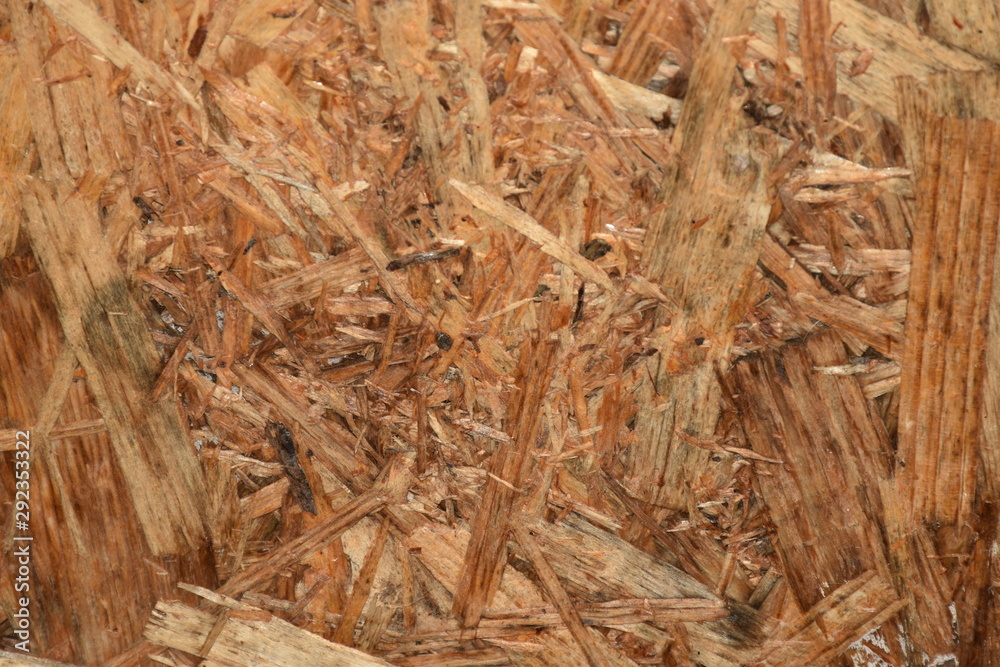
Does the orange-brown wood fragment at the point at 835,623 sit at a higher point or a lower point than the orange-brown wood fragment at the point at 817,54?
lower

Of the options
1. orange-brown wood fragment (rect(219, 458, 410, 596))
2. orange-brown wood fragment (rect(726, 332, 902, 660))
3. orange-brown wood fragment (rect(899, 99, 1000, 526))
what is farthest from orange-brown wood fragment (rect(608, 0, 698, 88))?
orange-brown wood fragment (rect(219, 458, 410, 596))

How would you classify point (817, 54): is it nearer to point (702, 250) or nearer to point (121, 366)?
point (702, 250)

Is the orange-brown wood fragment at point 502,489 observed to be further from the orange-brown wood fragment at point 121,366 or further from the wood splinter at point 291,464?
the orange-brown wood fragment at point 121,366

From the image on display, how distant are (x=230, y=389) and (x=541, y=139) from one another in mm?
776

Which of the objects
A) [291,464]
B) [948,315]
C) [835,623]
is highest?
[948,315]

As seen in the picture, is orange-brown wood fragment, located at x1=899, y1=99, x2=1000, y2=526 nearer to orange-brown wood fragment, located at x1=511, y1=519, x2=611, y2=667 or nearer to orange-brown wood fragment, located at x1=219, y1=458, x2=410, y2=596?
orange-brown wood fragment, located at x1=511, y1=519, x2=611, y2=667

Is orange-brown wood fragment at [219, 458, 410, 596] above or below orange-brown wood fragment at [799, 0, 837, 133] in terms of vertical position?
below

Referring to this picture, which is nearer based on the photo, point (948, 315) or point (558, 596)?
point (948, 315)

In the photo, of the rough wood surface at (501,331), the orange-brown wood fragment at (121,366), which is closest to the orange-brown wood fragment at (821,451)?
the rough wood surface at (501,331)

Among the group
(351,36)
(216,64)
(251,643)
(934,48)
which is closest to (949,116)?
(934,48)

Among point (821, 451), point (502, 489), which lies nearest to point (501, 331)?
point (502, 489)

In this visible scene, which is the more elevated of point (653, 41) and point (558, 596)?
point (653, 41)

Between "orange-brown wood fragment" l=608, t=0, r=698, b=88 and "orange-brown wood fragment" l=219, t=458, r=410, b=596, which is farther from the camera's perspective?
"orange-brown wood fragment" l=219, t=458, r=410, b=596

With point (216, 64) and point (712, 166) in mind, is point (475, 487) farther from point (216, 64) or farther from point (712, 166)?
point (216, 64)
